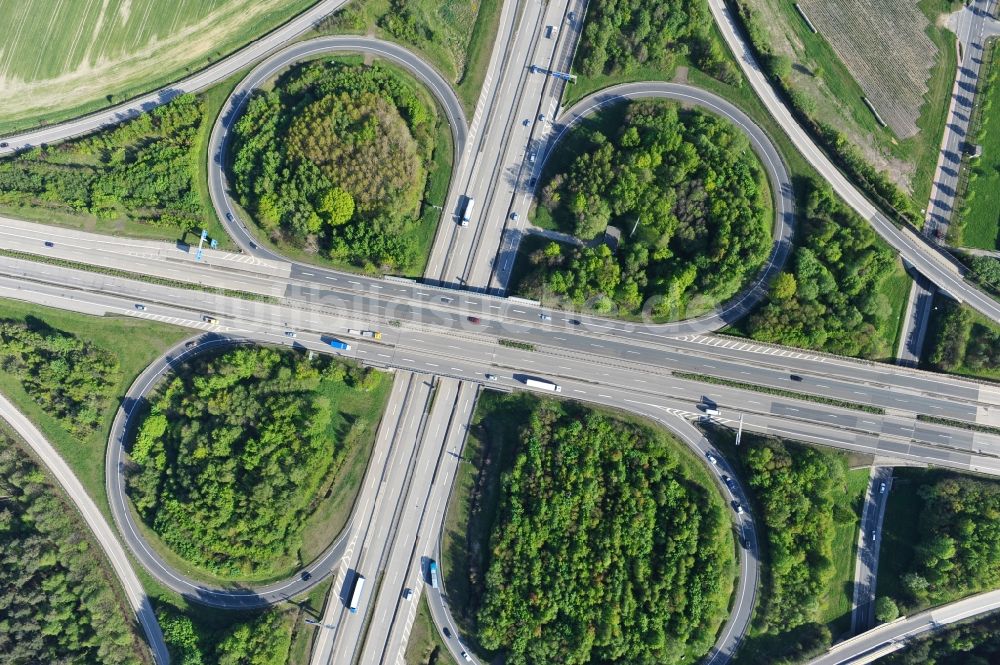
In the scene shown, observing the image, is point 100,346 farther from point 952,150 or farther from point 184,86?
point 952,150

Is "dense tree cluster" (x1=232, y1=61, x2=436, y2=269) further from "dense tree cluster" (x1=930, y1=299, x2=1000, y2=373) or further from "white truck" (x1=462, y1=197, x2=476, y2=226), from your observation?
"dense tree cluster" (x1=930, y1=299, x2=1000, y2=373)

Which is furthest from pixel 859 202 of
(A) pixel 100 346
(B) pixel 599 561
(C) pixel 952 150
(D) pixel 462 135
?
(A) pixel 100 346

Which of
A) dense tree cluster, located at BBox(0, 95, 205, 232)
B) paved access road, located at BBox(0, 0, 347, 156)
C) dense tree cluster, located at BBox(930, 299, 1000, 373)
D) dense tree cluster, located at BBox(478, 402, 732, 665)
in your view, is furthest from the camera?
paved access road, located at BBox(0, 0, 347, 156)

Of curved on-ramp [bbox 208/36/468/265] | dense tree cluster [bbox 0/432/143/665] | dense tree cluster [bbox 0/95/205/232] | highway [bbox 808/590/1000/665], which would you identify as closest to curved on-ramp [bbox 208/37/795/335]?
curved on-ramp [bbox 208/36/468/265]

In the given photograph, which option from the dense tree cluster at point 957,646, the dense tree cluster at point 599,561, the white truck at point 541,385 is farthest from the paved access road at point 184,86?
the dense tree cluster at point 957,646

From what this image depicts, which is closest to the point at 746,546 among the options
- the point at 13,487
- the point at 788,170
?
the point at 788,170

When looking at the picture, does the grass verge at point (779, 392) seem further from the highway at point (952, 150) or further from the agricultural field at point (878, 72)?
the agricultural field at point (878, 72)
